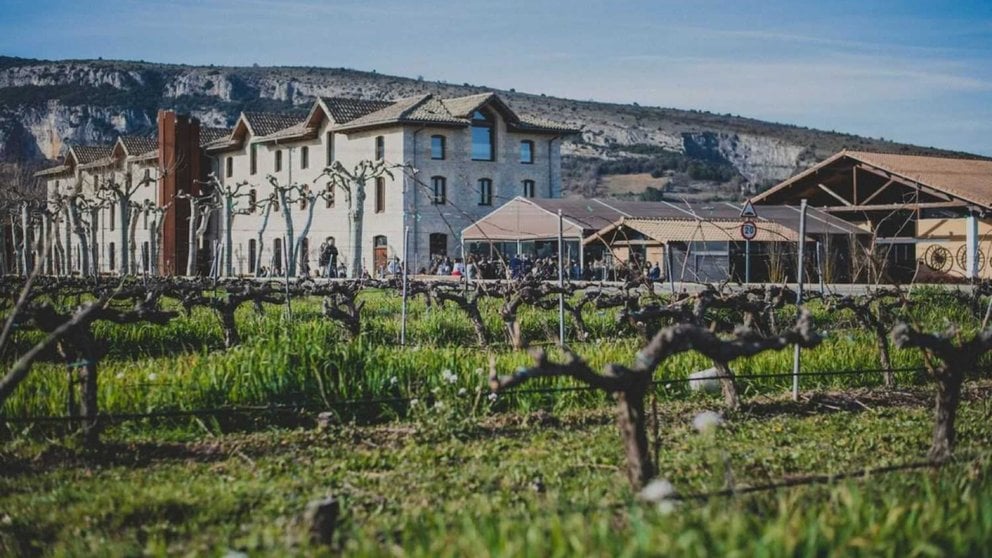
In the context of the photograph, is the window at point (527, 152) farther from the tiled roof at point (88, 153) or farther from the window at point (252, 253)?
the tiled roof at point (88, 153)

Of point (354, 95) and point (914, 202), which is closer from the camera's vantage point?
point (914, 202)

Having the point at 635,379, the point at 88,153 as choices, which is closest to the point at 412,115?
the point at 88,153

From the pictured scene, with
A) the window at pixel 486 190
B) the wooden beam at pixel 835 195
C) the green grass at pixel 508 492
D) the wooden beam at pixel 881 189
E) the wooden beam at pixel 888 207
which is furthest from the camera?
the window at pixel 486 190

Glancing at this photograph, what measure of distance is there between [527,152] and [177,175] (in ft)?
61.2

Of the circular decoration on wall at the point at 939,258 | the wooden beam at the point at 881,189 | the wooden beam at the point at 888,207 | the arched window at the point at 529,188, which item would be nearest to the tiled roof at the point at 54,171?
the arched window at the point at 529,188

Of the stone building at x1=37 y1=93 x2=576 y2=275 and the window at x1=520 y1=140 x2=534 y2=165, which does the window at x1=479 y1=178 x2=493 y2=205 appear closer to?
the stone building at x1=37 y1=93 x2=576 y2=275

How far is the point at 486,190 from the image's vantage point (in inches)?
2117

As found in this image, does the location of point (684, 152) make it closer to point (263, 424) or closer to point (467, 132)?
point (467, 132)

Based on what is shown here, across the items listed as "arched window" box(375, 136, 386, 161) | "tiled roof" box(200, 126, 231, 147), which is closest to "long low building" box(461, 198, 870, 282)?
"arched window" box(375, 136, 386, 161)

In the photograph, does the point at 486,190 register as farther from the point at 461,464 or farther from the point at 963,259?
the point at 461,464

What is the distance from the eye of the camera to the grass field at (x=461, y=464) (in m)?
4.74

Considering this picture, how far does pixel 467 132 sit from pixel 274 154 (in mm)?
11247

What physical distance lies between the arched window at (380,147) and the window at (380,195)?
40.7 inches

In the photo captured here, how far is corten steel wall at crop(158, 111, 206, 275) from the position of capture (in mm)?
59375
